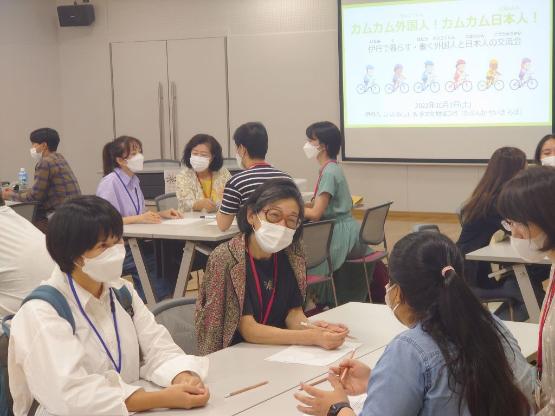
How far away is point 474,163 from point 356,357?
6.10 metres

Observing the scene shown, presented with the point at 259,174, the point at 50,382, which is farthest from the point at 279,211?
the point at 259,174

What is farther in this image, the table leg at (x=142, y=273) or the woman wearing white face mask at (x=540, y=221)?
the table leg at (x=142, y=273)

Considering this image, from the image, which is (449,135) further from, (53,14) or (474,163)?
(53,14)

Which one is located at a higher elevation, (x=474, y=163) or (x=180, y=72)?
(x=180, y=72)

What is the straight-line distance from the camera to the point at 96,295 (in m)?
2.33

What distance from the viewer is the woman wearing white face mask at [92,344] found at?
2084mm

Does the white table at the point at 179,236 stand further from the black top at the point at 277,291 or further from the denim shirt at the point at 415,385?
the denim shirt at the point at 415,385

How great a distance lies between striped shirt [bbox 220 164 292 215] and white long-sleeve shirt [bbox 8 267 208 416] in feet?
7.67

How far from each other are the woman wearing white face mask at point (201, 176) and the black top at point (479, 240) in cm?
191

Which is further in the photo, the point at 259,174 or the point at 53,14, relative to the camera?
the point at 53,14

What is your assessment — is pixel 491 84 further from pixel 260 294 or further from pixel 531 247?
pixel 531 247

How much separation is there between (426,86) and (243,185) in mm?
4484

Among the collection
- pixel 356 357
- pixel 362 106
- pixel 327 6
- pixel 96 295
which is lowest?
pixel 356 357

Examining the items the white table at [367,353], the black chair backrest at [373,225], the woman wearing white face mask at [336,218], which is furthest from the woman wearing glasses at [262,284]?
the black chair backrest at [373,225]
